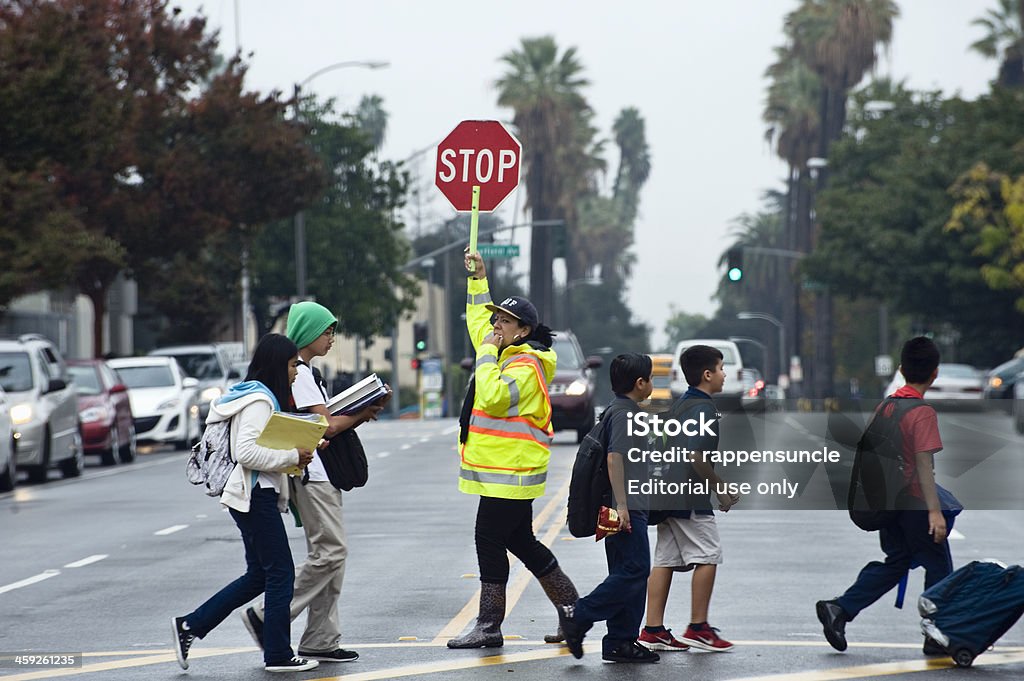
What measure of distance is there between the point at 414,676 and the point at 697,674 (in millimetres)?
1371

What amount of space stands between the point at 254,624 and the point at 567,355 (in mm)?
24737

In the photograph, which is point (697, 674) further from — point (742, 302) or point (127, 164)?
point (742, 302)

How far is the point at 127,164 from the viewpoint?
4012cm

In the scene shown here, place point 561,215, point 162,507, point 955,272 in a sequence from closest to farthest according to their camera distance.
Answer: point 162,507 < point 955,272 < point 561,215

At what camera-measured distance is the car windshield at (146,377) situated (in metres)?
34.4

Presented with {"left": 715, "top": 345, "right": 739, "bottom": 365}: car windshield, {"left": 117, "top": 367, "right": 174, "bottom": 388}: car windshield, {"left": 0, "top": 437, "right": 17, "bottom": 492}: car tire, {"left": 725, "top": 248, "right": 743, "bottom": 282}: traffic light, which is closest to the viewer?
{"left": 0, "top": 437, "right": 17, "bottom": 492}: car tire

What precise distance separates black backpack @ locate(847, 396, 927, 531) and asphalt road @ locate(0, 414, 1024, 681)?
0.69m

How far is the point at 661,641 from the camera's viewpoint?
388 inches

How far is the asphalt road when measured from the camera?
938 centimetres

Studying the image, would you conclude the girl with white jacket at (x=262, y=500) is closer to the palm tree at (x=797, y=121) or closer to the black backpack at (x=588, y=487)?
the black backpack at (x=588, y=487)

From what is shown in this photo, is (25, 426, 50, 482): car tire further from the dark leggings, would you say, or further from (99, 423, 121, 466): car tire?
the dark leggings

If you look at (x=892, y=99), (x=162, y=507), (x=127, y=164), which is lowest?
(x=162, y=507)

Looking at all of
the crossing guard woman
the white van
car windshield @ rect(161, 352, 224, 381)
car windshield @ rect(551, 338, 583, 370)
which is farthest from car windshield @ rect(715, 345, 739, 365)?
the crossing guard woman

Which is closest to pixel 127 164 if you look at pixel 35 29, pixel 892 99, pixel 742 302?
pixel 35 29
